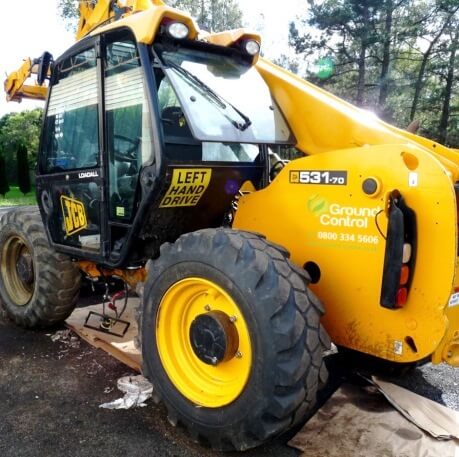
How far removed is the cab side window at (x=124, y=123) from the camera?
3219 mm

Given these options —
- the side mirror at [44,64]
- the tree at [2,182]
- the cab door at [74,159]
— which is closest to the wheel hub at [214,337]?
the cab door at [74,159]

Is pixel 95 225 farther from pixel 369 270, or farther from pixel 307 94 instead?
pixel 369 270

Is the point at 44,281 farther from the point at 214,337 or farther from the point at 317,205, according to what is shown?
the point at 317,205

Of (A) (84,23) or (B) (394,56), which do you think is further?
(B) (394,56)

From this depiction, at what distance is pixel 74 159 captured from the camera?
12.6 ft

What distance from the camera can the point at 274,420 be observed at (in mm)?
2422

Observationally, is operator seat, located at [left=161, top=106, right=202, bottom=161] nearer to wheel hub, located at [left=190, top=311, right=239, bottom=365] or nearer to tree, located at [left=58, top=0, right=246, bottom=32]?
wheel hub, located at [left=190, top=311, right=239, bottom=365]

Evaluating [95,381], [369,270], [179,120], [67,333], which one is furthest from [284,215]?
[67,333]

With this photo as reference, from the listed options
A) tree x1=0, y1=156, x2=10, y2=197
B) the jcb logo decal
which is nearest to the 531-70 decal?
the jcb logo decal

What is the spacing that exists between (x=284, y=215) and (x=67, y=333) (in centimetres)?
258

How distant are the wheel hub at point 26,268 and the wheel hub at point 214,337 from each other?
7.94 feet

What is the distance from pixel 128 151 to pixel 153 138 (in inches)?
15.6

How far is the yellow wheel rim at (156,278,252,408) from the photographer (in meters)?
2.68

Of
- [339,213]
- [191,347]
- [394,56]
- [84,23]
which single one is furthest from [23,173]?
[339,213]
